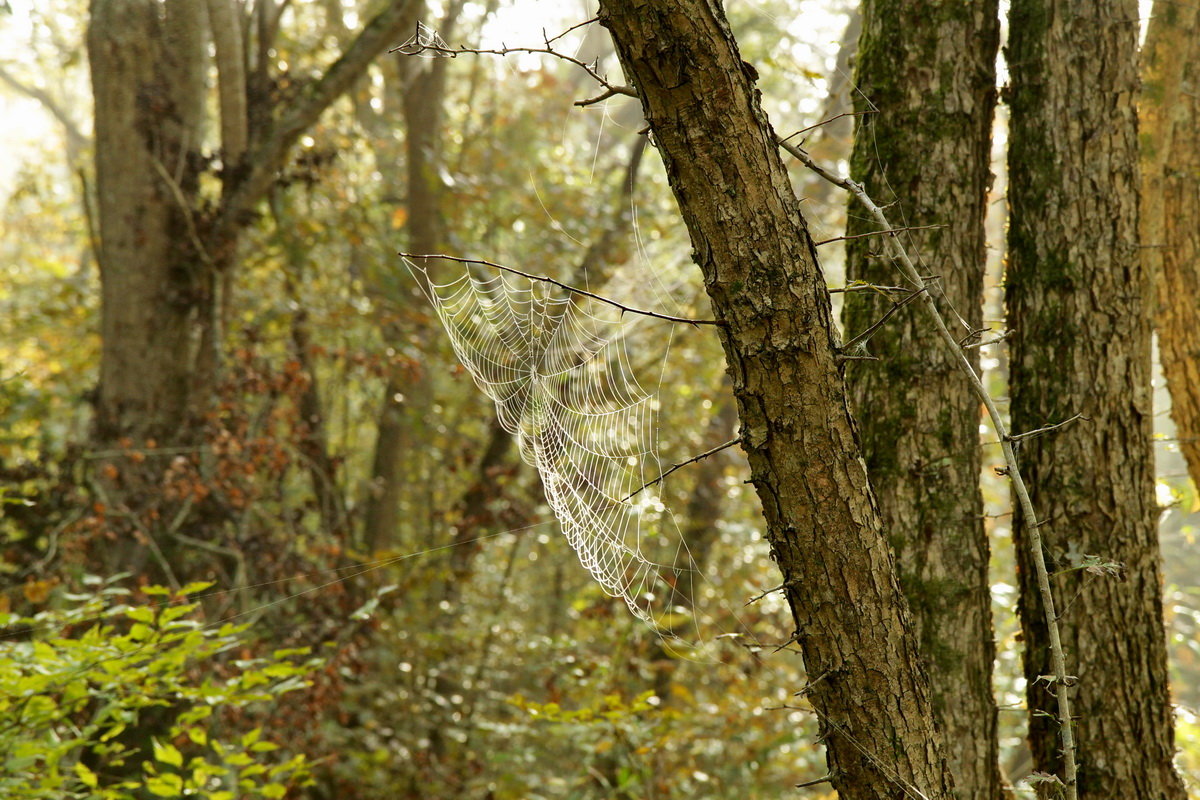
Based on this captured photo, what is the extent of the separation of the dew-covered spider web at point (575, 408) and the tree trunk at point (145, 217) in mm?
1123

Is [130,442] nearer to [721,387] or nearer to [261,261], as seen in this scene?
[261,261]

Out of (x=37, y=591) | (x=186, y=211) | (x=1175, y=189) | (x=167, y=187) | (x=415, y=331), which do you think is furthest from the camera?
(x=415, y=331)

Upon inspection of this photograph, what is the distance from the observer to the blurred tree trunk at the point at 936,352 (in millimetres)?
2010

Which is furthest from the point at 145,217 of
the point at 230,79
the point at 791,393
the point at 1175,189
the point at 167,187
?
the point at 1175,189

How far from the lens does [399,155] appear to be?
728cm

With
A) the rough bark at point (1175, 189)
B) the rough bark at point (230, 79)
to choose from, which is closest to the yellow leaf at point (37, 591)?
the rough bark at point (230, 79)

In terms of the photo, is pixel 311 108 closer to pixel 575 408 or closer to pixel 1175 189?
pixel 575 408

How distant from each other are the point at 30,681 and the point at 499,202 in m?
5.15

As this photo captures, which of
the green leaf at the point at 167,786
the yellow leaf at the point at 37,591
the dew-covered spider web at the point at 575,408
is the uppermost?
the dew-covered spider web at the point at 575,408

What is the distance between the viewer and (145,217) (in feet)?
14.0

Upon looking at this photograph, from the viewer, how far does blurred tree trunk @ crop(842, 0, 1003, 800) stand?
Answer: 2.01 metres

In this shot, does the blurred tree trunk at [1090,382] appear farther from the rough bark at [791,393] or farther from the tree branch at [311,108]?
the tree branch at [311,108]

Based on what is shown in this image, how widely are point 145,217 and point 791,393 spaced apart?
3.76 metres

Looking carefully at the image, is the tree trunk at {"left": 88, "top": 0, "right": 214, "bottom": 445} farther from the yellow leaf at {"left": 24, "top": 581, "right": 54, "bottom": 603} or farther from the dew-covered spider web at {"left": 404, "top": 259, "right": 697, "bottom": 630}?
the dew-covered spider web at {"left": 404, "top": 259, "right": 697, "bottom": 630}
